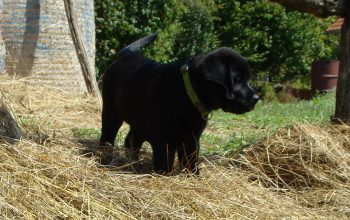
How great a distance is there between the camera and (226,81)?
16.7 ft

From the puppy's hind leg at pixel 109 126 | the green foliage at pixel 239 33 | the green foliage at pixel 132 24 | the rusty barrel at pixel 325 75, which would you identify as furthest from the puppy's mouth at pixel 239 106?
the rusty barrel at pixel 325 75

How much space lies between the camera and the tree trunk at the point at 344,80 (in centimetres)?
640

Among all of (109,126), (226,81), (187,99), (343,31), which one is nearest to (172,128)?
(187,99)

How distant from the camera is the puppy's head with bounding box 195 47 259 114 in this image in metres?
5.04

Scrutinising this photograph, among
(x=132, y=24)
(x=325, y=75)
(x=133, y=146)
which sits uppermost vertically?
(x=132, y=24)

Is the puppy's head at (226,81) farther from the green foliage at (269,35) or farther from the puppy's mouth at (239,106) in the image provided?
the green foliage at (269,35)

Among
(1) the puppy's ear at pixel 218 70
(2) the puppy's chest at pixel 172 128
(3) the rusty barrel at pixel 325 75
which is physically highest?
(1) the puppy's ear at pixel 218 70

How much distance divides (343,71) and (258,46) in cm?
1517

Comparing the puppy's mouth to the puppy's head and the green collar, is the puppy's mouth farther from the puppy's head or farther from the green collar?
the green collar

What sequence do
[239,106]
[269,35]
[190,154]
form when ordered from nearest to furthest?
[239,106], [190,154], [269,35]

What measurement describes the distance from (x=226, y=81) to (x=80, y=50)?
643 centimetres

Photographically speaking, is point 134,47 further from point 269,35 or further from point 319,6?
point 269,35

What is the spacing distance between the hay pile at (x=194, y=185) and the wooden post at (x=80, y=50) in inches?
196

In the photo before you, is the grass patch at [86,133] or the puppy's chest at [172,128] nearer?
the puppy's chest at [172,128]
